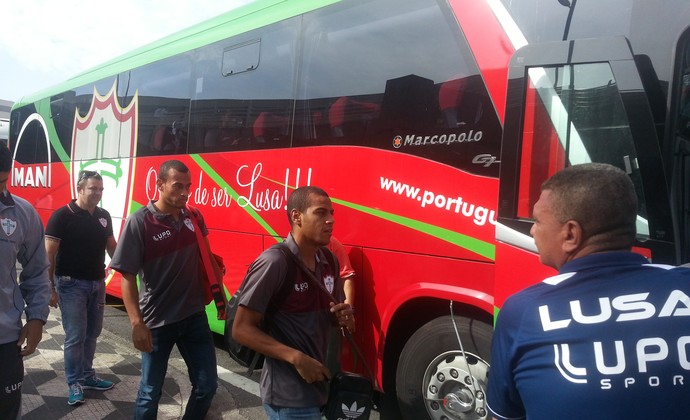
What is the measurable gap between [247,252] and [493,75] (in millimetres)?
2900

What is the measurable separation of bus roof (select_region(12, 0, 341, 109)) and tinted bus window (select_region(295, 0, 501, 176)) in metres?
0.39

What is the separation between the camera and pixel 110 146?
7.62 metres

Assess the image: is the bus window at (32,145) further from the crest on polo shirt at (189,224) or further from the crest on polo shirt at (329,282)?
the crest on polo shirt at (329,282)

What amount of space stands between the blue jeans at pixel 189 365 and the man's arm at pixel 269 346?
1.36 metres

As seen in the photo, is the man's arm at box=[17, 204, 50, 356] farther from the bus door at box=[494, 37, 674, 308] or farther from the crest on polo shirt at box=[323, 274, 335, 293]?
the bus door at box=[494, 37, 674, 308]

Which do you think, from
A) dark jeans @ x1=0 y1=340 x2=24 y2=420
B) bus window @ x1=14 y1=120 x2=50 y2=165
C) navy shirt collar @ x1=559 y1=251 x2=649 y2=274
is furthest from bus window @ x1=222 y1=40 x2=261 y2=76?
bus window @ x1=14 y1=120 x2=50 y2=165

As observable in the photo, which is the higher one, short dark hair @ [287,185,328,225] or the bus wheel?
short dark hair @ [287,185,328,225]

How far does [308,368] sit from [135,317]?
1.48 meters

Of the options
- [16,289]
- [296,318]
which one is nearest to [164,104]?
[16,289]

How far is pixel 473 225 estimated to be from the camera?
3.53 metres

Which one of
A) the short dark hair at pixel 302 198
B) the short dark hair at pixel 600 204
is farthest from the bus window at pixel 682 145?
the short dark hair at pixel 302 198

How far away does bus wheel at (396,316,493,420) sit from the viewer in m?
3.54

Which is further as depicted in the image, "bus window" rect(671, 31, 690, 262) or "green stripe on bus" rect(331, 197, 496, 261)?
"green stripe on bus" rect(331, 197, 496, 261)

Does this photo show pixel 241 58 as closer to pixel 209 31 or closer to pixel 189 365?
pixel 209 31
